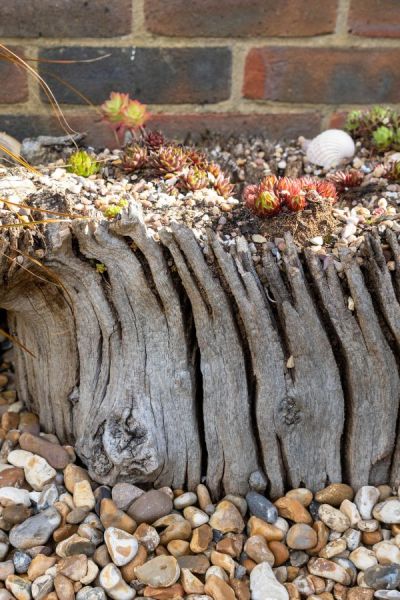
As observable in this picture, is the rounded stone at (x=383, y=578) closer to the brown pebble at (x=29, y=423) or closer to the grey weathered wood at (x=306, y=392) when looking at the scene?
the grey weathered wood at (x=306, y=392)

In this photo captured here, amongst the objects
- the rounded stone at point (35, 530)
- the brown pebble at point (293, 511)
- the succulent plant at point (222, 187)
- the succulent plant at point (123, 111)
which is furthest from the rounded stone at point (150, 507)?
the succulent plant at point (123, 111)

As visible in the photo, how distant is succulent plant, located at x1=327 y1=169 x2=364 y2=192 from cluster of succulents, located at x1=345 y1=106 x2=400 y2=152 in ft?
0.83

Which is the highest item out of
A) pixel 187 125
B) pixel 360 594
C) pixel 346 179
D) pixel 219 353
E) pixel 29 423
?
pixel 187 125

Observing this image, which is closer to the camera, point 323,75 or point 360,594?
point 360,594

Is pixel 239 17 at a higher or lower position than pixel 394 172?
higher

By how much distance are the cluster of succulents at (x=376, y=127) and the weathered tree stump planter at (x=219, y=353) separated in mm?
776

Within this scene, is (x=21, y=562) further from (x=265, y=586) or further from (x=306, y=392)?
(x=306, y=392)

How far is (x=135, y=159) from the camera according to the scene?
2381 millimetres

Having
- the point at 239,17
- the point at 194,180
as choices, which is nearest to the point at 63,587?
the point at 194,180

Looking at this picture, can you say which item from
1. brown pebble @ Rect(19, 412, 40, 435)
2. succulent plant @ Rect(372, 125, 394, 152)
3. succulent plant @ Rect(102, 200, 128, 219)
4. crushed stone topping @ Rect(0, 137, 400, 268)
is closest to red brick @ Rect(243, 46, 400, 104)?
succulent plant @ Rect(372, 125, 394, 152)

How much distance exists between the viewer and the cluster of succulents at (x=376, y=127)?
2611 millimetres

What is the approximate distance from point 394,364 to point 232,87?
4.75ft

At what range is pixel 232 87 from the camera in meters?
2.87

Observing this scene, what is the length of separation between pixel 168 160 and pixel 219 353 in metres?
0.72
